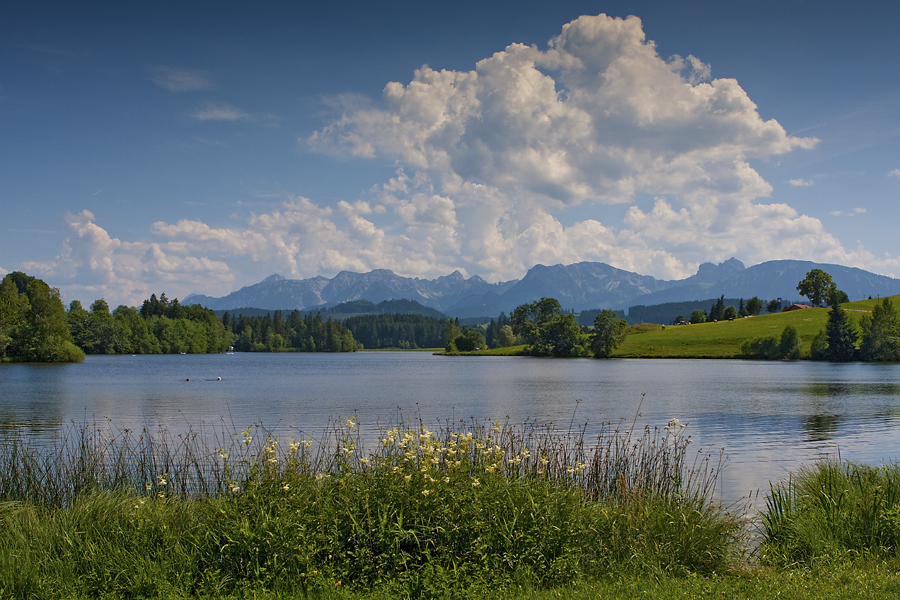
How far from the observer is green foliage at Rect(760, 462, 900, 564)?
1014cm

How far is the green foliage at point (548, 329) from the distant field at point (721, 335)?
13.2 metres

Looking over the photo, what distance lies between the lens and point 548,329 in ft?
488

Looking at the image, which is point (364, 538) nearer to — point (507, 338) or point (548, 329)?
point (548, 329)

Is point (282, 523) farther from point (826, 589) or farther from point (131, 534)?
point (826, 589)

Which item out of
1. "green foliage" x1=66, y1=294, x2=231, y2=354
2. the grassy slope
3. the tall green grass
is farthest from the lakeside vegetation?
"green foliage" x1=66, y1=294, x2=231, y2=354

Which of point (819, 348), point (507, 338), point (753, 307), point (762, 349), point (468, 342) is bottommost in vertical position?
point (468, 342)

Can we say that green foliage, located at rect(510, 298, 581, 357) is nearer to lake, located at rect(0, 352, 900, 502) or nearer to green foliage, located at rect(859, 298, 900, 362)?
green foliage, located at rect(859, 298, 900, 362)

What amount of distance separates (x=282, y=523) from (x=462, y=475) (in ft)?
9.53

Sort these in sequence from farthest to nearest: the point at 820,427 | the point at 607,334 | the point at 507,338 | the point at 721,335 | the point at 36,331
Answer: the point at 507,338 < the point at 721,335 < the point at 607,334 < the point at 36,331 < the point at 820,427

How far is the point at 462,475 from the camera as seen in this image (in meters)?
9.69

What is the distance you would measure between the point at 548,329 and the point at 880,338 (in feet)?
223

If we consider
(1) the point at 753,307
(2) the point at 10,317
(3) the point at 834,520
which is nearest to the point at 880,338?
(1) the point at 753,307

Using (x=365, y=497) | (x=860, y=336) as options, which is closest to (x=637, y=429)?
(x=365, y=497)

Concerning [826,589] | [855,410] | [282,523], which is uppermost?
[282,523]
